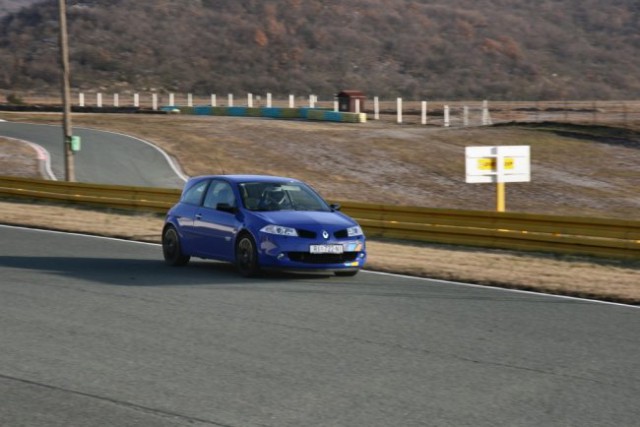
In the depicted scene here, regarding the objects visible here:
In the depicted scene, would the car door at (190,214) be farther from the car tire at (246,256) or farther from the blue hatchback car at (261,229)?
→ the car tire at (246,256)

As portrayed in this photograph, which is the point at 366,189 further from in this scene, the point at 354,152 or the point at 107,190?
the point at 107,190

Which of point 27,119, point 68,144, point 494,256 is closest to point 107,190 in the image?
point 68,144

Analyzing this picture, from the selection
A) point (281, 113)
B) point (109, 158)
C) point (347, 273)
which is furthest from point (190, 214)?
point (281, 113)

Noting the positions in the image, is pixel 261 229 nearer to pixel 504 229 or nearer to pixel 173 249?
pixel 173 249

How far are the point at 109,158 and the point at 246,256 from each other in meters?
28.5

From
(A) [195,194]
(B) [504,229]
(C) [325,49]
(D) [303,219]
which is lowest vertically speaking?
(B) [504,229]

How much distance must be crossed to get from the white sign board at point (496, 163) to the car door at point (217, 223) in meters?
7.27

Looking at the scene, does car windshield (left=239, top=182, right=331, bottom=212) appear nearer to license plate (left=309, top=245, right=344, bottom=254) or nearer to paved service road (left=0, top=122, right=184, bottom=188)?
license plate (left=309, top=245, right=344, bottom=254)

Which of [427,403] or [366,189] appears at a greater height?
[427,403]

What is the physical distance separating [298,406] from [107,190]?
70.2ft

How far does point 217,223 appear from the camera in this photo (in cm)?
1585

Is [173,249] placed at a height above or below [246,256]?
below

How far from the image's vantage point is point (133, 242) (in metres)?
20.7

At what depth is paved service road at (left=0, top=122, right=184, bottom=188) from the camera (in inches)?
1490
